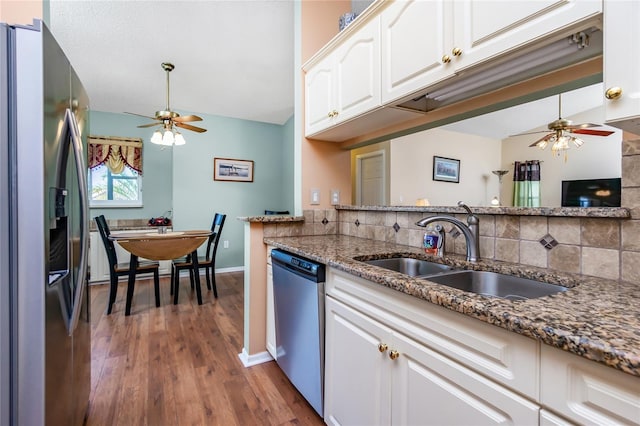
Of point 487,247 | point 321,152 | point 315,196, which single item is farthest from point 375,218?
point 487,247

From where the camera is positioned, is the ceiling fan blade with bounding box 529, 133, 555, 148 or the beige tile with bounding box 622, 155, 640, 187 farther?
the ceiling fan blade with bounding box 529, 133, 555, 148

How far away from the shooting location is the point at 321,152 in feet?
7.48

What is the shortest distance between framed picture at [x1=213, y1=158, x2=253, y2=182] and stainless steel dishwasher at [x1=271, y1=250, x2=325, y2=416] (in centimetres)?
330

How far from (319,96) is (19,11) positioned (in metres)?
1.50

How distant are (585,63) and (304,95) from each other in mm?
1586

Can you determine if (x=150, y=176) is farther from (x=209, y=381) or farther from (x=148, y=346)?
(x=209, y=381)

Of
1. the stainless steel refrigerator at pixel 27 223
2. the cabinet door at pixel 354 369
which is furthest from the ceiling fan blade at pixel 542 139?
the stainless steel refrigerator at pixel 27 223

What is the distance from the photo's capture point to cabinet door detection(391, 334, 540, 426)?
683mm

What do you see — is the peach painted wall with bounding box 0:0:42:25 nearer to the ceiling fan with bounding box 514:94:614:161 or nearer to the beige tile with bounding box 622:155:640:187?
the ceiling fan with bounding box 514:94:614:161

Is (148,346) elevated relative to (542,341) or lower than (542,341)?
lower

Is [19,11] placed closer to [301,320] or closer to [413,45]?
[413,45]

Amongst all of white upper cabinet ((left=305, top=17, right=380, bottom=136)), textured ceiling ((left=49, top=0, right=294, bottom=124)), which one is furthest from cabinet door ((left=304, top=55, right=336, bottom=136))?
textured ceiling ((left=49, top=0, right=294, bottom=124))

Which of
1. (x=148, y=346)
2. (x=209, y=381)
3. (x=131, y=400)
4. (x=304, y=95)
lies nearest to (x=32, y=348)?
(x=131, y=400)

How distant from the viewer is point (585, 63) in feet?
3.46
